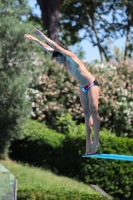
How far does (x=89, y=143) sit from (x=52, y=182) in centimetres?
942

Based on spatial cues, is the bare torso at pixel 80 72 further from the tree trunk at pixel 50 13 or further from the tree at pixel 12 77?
the tree trunk at pixel 50 13

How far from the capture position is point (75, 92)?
21.2 meters

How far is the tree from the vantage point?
1819 cm

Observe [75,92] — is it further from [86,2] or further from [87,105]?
[87,105]

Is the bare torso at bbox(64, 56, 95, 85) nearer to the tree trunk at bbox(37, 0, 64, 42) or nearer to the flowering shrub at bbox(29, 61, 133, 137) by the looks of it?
the flowering shrub at bbox(29, 61, 133, 137)

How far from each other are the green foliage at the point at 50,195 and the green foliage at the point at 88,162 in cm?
507

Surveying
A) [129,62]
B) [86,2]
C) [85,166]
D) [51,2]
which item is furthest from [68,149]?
[86,2]

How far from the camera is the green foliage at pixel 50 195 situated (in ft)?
39.5

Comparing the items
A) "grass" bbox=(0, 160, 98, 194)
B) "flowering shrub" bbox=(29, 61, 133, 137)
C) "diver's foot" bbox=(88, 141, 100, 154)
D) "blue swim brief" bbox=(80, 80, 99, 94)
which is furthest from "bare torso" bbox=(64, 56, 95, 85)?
"flowering shrub" bbox=(29, 61, 133, 137)

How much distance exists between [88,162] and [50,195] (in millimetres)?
5812

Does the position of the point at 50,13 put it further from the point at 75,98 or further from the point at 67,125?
the point at 67,125

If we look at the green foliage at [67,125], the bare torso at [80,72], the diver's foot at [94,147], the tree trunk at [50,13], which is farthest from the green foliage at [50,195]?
the tree trunk at [50,13]

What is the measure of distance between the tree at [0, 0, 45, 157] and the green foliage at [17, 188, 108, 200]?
19.3 feet

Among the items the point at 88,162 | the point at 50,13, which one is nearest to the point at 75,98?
the point at 88,162
